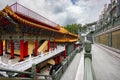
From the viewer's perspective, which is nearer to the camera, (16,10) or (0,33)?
(16,10)

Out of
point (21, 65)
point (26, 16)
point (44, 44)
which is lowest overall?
point (21, 65)

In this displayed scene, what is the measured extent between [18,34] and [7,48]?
722cm

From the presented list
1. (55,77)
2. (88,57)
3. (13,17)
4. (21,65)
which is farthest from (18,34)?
(88,57)

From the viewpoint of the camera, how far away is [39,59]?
11.9 meters

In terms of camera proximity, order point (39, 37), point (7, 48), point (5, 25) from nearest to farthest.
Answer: point (5, 25) < point (39, 37) < point (7, 48)

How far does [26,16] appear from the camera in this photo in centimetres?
1154

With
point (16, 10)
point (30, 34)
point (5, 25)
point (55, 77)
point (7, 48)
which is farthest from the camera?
point (7, 48)

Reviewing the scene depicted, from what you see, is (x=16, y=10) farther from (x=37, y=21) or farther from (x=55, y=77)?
(x=55, y=77)

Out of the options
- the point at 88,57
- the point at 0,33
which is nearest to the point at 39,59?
the point at 0,33

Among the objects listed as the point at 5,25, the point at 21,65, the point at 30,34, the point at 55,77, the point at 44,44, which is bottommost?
the point at 55,77

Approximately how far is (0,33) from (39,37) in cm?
401

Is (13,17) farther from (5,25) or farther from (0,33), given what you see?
(0,33)

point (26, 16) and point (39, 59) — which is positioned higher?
point (26, 16)

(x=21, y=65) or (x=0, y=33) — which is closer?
(x=21, y=65)
